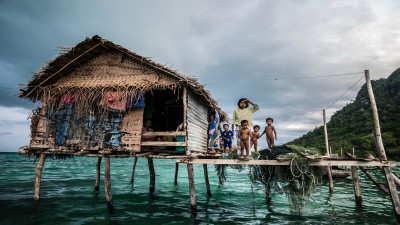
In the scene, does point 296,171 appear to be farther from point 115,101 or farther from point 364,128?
point 364,128

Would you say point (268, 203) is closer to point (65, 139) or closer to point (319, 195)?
point (319, 195)

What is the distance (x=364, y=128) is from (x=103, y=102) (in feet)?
190

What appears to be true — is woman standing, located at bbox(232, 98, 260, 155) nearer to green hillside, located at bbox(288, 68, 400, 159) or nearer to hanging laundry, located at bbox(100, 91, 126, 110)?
hanging laundry, located at bbox(100, 91, 126, 110)

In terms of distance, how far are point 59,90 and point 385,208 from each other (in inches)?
556

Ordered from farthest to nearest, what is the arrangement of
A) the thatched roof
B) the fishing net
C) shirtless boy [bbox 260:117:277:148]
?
A: shirtless boy [bbox 260:117:277:148], the thatched roof, the fishing net

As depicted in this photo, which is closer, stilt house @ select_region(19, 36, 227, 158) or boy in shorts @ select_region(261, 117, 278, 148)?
stilt house @ select_region(19, 36, 227, 158)

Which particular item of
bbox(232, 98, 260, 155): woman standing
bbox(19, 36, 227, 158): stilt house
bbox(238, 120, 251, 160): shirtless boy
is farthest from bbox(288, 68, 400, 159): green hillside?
bbox(19, 36, 227, 158): stilt house

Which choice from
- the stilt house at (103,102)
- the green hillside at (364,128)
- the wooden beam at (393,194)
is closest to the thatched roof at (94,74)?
the stilt house at (103,102)

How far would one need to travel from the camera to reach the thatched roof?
7508 mm

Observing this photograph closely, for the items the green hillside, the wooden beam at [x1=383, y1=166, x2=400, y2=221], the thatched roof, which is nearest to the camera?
the wooden beam at [x1=383, y1=166, x2=400, y2=221]

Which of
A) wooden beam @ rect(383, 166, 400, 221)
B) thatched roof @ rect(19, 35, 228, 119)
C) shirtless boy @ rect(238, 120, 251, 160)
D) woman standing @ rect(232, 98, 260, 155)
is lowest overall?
wooden beam @ rect(383, 166, 400, 221)

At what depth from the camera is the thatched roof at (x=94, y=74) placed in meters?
7.51

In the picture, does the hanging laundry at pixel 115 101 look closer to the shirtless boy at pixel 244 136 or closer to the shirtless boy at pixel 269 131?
the shirtless boy at pixel 244 136

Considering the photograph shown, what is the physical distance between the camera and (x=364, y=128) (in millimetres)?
48719
